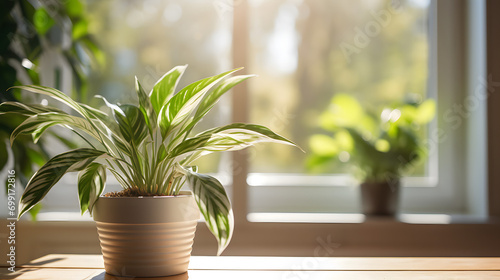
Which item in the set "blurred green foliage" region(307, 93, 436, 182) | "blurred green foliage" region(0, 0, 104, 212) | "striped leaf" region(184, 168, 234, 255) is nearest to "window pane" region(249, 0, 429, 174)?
"blurred green foliage" region(307, 93, 436, 182)

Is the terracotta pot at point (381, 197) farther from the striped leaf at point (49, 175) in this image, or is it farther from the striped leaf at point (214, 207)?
the striped leaf at point (49, 175)

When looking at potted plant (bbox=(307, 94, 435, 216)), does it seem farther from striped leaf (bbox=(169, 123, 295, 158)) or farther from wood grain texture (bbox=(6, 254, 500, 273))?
striped leaf (bbox=(169, 123, 295, 158))

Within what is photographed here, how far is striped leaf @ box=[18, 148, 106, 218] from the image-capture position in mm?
737

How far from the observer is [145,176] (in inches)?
33.7

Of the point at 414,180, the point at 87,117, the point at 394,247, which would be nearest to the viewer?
the point at 87,117

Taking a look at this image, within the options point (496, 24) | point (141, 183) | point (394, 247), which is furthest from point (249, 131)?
point (496, 24)

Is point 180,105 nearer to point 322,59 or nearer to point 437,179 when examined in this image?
point 322,59

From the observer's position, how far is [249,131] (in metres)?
0.83

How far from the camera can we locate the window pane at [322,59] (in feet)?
5.70

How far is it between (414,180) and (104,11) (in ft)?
4.14

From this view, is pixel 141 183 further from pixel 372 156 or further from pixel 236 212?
pixel 372 156

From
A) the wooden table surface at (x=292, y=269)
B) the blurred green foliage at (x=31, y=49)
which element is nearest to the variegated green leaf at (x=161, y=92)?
the wooden table surface at (x=292, y=269)

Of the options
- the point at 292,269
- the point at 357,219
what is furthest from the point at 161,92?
the point at 357,219

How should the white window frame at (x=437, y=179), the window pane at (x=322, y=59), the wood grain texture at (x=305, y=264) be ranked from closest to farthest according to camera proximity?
the wood grain texture at (x=305, y=264), the white window frame at (x=437, y=179), the window pane at (x=322, y=59)
